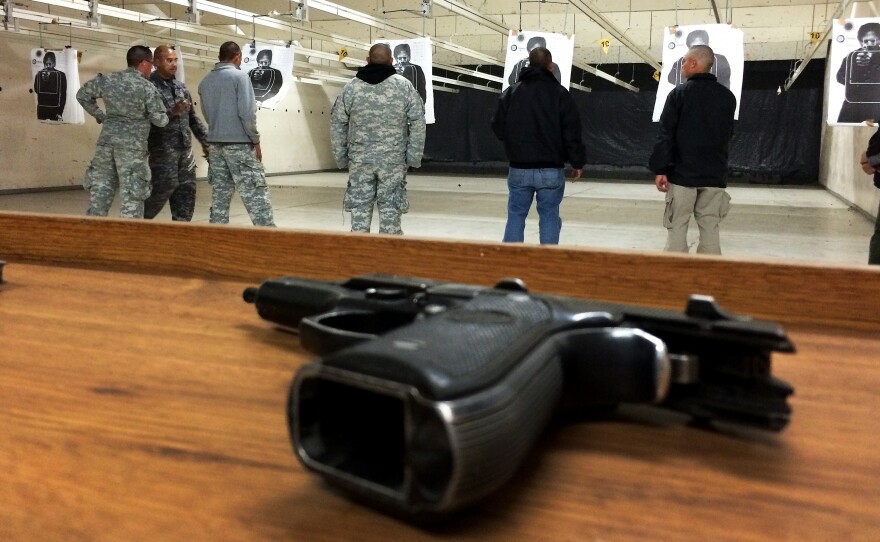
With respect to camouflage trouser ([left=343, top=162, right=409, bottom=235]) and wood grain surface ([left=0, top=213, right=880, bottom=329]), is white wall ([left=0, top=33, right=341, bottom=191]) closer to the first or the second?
camouflage trouser ([left=343, top=162, right=409, bottom=235])

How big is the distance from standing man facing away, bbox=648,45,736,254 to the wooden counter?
3092 millimetres

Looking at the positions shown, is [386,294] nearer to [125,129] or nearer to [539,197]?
[539,197]

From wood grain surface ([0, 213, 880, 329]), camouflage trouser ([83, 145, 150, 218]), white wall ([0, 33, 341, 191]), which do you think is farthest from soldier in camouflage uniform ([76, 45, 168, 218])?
white wall ([0, 33, 341, 191])

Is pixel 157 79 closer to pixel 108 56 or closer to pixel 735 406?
pixel 735 406

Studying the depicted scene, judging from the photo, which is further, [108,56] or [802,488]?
[108,56]

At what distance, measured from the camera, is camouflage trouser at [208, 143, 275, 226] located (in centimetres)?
469

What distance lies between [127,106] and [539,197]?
96.4 inches

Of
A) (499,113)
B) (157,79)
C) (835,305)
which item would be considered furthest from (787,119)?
(835,305)

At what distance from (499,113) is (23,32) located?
765 cm

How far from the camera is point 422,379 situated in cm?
36

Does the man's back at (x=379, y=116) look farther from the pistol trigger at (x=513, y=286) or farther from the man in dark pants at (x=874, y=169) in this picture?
the pistol trigger at (x=513, y=286)

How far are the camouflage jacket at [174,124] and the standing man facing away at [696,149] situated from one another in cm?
280

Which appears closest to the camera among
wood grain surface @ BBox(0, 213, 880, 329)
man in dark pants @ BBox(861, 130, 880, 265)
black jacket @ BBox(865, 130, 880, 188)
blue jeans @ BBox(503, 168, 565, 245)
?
wood grain surface @ BBox(0, 213, 880, 329)

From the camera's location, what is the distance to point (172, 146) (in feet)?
15.9
